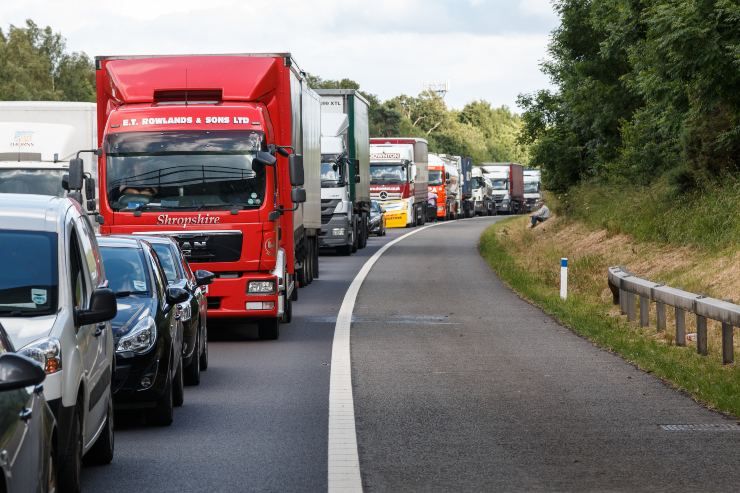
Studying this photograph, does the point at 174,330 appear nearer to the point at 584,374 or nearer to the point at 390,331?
the point at 584,374

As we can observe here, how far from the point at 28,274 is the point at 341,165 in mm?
31524

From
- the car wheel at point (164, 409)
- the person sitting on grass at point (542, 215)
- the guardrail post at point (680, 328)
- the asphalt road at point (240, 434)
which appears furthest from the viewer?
the person sitting on grass at point (542, 215)

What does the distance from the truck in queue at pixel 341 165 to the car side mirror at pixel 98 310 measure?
30.4 m

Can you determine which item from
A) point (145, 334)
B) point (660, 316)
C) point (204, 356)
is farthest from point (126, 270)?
point (660, 316)

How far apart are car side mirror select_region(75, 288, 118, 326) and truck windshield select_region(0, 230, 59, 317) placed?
0.49 ft

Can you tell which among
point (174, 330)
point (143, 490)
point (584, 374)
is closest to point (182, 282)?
point (174, 330)

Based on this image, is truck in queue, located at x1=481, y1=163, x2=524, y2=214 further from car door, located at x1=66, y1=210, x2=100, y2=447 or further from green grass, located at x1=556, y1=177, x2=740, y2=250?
car door, located at x1=66, y1=210, x2=100, y2=447

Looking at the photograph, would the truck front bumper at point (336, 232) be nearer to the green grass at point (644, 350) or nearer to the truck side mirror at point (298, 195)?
the green grass at point (644, 350)

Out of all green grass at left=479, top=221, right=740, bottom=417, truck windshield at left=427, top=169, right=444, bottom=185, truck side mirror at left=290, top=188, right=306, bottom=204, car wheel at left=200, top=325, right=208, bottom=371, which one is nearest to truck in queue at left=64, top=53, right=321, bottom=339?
truck side mirror at left=290, top=188, right=306, bottom=204

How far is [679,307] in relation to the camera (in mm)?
17312

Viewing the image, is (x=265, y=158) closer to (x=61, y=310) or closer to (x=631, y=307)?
(x=631, y=307)

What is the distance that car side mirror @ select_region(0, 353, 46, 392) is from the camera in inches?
228

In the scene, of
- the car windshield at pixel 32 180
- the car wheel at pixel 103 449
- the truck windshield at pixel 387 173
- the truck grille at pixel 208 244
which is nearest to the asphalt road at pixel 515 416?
the car wheel at pixel 103 449

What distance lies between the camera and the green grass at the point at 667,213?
2817cm
